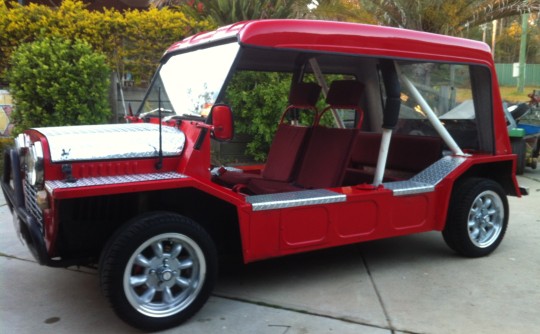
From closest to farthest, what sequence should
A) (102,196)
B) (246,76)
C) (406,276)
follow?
(102,196) → (406,276) → (246,76)

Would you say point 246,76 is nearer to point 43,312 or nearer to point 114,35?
point 114,35

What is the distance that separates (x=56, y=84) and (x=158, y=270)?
5.50 meters

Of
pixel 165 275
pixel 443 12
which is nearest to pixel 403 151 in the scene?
pixel 165 275

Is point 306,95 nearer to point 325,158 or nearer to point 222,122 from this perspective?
point 325,158

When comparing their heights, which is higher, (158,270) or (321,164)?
(321,164)

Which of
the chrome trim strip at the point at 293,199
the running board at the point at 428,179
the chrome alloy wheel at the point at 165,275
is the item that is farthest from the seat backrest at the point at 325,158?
the chrome alloy wheel at the point at 165,275

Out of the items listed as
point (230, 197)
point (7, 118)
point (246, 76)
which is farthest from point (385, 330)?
point (7, 118)

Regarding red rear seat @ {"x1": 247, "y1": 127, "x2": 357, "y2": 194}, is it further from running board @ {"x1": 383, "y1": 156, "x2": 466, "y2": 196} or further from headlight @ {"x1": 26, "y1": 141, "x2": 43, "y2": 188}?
headlight @ {"x1": 26, "y1": 141, "x2": 43, "y2": 188}

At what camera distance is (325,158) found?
16.3 ft

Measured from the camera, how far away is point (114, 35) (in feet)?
29.9

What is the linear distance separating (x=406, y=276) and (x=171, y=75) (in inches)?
108

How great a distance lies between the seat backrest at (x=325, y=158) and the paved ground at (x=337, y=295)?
753 millimetres

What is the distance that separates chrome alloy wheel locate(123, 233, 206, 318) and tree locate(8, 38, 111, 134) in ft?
17.0

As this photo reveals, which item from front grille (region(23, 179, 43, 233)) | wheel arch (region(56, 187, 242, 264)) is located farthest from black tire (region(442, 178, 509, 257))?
front grille (region(23, 179, 43, 233))
